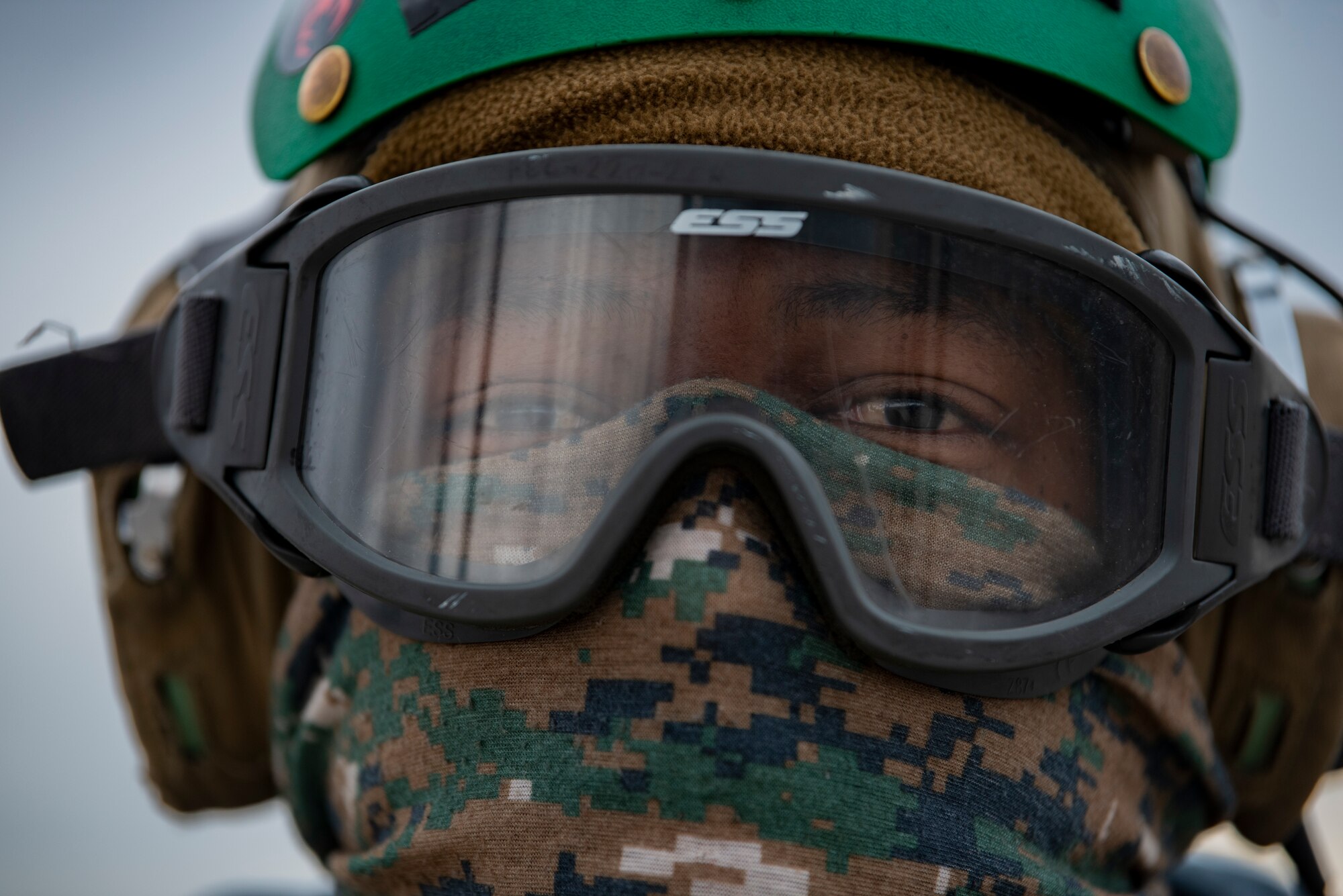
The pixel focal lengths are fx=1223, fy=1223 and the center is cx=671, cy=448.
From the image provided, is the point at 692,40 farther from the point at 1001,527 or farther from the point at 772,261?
the point at 1001,527

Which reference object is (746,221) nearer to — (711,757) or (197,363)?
(711,757)

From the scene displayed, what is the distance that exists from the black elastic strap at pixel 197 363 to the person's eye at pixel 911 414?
567 millimetres

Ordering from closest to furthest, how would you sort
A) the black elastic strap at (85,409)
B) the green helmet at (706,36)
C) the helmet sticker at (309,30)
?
the green helmet at (706,36) → the helmet sticker at (309,30) → the black elastic strap at (85,409)

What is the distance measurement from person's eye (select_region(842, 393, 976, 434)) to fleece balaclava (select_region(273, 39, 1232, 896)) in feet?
0.37

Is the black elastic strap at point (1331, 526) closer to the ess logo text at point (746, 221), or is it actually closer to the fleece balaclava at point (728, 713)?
the fleece balaclava at point (728, 713)

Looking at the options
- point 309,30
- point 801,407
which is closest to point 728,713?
point 801,407

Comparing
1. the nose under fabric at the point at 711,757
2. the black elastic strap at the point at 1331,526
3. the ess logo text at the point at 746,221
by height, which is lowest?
the nose under fabric at the point at 711,757

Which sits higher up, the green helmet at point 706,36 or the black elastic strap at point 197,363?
the green helmet at point 706,36

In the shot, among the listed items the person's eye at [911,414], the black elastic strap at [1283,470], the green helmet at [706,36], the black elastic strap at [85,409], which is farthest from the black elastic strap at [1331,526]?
the black elastic strap at [85,409]

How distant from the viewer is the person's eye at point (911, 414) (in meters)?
A: 0.95

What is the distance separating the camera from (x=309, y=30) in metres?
1.22

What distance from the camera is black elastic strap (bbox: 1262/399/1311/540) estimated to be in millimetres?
1045

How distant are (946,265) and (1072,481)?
8.1 inches

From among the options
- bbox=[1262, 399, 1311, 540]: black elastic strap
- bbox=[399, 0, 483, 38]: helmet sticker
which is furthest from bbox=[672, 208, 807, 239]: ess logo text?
bbox=[1262, 399, 1311, 540]: black elastic strap
